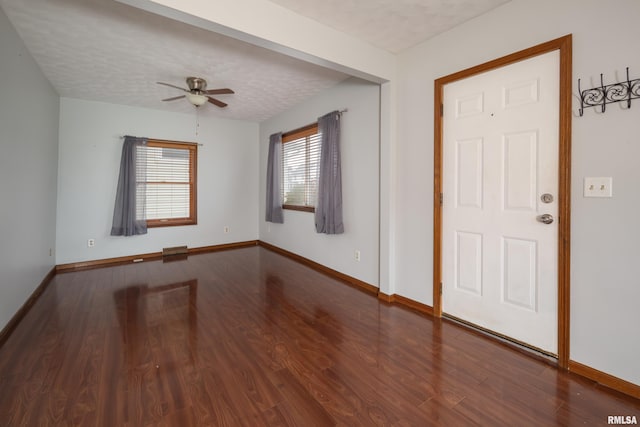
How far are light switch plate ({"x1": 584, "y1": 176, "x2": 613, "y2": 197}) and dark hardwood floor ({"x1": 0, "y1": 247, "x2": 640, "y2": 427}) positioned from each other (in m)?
1.16

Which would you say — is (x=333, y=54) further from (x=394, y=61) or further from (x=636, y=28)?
(x=636, y=28)

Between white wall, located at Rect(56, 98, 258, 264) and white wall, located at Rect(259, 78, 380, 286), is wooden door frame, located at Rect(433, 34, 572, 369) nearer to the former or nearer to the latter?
white wall, located at Rect(259, 78, 380, 286)

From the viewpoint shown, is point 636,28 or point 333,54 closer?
point 636,28

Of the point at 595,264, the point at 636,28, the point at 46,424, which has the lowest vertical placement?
the point at 46,424

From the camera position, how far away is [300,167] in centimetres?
467

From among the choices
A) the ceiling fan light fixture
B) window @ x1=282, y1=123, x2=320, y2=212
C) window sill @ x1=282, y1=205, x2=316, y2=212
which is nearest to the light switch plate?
window @ x1=282, y1=123, x2=320, y2=212

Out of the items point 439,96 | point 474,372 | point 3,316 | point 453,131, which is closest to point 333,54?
point 439,96

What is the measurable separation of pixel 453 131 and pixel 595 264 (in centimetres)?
138

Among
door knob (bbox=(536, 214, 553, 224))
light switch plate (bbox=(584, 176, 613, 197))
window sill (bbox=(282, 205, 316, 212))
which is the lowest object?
door knob (bbox=(536, 214, 553, 224))

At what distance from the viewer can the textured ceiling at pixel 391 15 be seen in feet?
7.11

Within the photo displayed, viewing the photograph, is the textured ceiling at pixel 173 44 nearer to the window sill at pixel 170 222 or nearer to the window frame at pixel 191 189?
the window frame at pixel 191 189

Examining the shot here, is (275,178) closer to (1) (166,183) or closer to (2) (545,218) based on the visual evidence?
(1) (166,183)

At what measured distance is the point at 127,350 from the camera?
2129 mm

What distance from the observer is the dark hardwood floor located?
5.02 ft
